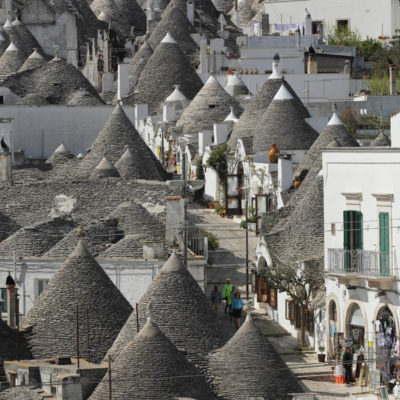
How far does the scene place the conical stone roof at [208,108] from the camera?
87.8m

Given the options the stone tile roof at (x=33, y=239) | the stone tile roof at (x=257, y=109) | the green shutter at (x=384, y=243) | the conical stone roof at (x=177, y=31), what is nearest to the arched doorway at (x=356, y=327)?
the green shutter at (x=384, y=243)

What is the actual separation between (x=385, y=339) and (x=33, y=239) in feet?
45.6

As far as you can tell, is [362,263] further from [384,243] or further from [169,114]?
[169,114]

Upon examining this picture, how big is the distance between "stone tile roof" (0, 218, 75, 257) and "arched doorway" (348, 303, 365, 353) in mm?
10673

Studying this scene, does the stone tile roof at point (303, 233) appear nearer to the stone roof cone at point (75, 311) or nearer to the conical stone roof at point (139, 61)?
the stone roof cone at point (75, 311)

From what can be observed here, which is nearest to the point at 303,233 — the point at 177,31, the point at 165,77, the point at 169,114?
the point at 169,114

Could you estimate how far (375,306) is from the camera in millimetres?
52719

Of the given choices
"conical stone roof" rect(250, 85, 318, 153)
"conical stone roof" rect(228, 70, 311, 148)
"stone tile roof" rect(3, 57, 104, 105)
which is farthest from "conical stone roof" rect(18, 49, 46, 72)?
"conical stone roof" rect(250, 85, 318, 153)

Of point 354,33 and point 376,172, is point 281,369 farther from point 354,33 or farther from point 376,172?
point 354,33

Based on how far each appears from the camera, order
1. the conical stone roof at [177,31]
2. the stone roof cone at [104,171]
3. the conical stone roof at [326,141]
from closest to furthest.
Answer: the conical stone roof at [326,141] → the stone roof cone at [104,171] → the conical stone roof at [177,31]

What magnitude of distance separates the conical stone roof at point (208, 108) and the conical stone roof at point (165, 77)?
16.4 ft

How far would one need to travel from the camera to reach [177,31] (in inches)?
4186

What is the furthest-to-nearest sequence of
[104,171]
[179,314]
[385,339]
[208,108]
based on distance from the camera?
[208,108]
[104,171]
[385,339]
[179,314]

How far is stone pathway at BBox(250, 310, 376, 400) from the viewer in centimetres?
5059
